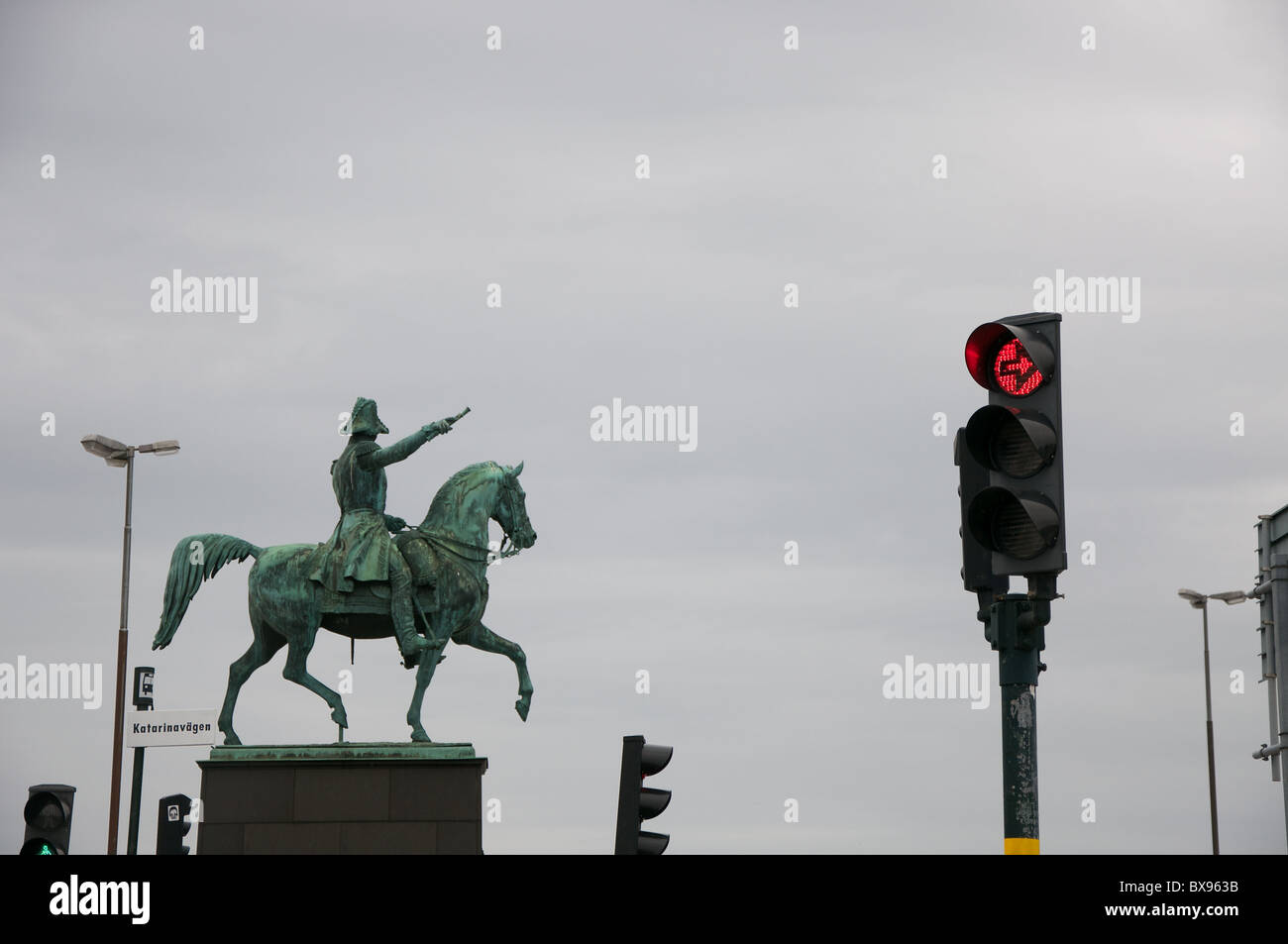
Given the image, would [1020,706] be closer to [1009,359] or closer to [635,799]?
[1009,359]

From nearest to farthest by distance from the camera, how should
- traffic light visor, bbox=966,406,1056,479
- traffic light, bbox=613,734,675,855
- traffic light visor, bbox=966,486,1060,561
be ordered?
traffic light visor, bbox=966,486,1060,561 < traffic light visor, bbox=966,406,1056,479 < traffic light, bbox=613,734,675,855

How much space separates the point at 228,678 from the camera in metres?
24.5

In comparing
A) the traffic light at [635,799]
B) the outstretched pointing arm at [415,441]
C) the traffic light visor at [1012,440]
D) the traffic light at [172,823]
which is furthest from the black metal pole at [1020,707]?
the traffic light at [172,823]

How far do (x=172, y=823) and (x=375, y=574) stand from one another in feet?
16.4

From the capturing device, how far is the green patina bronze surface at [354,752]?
77.4ft

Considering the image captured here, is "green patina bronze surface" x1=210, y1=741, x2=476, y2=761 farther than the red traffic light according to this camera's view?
Yes

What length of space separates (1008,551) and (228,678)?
17.8 metres

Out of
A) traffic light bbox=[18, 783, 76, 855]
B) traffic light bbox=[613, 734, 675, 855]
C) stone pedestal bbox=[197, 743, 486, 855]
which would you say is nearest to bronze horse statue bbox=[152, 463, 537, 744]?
stone pedestal bbox=[197, 743, 486, 855]

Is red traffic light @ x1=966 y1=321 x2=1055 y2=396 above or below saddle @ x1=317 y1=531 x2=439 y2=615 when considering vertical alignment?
below

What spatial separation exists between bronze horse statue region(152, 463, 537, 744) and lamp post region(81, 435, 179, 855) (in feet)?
19.8

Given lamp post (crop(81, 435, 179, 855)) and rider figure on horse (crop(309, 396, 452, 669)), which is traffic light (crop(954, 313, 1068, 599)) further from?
lamp post (crop(81, 435, 179, 855))

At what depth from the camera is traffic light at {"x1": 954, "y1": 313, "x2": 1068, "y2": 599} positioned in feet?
25.9
